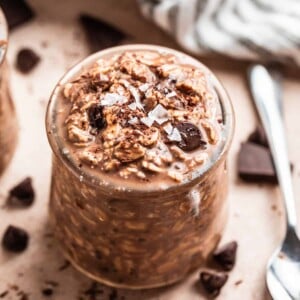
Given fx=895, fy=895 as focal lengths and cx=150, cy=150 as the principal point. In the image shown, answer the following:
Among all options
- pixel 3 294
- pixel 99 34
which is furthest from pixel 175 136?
pixel 99 34

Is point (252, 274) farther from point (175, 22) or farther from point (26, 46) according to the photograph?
point (26, 46)

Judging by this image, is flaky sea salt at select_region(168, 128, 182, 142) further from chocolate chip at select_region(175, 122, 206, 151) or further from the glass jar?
the glass jar

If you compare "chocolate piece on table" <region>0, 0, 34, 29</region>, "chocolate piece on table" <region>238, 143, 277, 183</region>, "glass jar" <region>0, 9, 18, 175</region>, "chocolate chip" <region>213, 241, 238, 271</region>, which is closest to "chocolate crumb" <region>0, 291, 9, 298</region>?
"glass jar" <region>0, 9, 18, 175</region>

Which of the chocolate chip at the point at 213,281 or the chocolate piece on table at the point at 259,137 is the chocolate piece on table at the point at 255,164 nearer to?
the chocolate piece on table at the point at 259,137

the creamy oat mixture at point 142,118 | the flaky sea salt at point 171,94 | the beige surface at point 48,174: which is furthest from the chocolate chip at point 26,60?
the flaky sea salt at point 171,94

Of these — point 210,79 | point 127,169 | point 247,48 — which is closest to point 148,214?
point 127,169

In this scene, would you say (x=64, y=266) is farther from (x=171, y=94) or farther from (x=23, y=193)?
(x=171, y=94)
